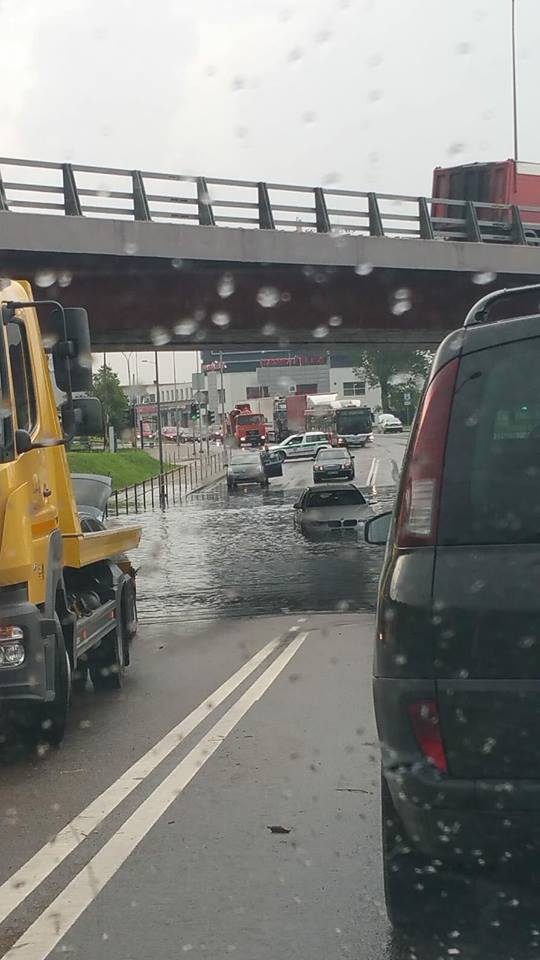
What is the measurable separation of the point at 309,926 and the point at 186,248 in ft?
67.4

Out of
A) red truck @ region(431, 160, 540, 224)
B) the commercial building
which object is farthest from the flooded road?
the commercial building

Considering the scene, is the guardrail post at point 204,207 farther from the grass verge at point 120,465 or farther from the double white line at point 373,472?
the double white line at point 373,472

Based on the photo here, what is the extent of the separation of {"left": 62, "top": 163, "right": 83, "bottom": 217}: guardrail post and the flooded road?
6.55 metres

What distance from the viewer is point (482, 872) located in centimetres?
424

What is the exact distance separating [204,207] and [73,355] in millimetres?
17013

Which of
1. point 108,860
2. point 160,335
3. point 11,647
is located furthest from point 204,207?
point 108,860

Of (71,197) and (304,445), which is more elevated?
(71,197)

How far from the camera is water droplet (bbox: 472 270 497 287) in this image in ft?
97.0

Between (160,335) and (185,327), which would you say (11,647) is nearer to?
(185,327)

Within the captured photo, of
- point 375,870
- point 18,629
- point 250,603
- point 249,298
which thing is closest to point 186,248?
point 249,298

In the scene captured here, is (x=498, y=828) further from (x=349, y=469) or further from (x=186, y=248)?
(x=349, y=469)

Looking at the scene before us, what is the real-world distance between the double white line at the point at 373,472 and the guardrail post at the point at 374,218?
23100mm

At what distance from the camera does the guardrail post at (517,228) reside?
30281mm

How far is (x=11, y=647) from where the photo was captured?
686 cm
